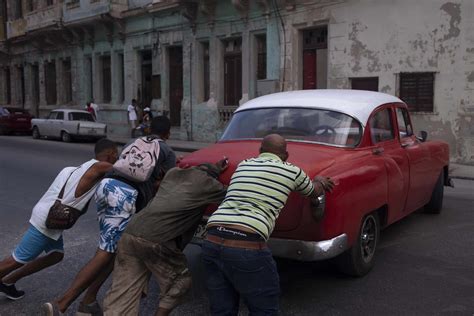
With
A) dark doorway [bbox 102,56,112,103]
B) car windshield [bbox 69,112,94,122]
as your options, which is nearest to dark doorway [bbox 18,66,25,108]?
dark doorway [bbox 102,56,112,103]

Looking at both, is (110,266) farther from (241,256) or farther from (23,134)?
(23,134)

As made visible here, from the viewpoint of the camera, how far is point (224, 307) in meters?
3.31

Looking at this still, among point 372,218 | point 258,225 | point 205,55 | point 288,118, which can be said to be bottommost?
point 372,218

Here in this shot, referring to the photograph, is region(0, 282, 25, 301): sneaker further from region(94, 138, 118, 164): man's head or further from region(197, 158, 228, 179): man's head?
region(197, 158, 228, 179): man's head

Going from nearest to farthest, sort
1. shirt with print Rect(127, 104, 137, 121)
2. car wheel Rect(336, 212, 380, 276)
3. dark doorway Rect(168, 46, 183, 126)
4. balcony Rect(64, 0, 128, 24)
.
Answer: car wheel Rect(336, 212, 380, 276) → dark doorway Rect(168, 46, 183, 126) → shirt with print Rect(127, 104, 137, 121) → balcony Rect(64, 0, 128, 24)

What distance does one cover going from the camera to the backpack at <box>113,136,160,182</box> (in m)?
4.00

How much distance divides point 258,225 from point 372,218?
7.46ft

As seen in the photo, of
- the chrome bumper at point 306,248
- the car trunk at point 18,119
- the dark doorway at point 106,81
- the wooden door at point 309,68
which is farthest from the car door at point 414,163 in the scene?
the car trunk at point 18,119

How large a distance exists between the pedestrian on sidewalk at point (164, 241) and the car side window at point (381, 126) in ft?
8.09

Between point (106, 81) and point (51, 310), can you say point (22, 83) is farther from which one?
point (51, 310)

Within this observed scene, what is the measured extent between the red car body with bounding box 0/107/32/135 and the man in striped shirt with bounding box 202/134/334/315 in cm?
2628

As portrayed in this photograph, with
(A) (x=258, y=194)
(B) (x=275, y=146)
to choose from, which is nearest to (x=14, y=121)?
(B) (x=275, y=146)

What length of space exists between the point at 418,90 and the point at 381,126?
32.7ft

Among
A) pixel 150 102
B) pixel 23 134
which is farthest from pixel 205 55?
pixel 23 134
